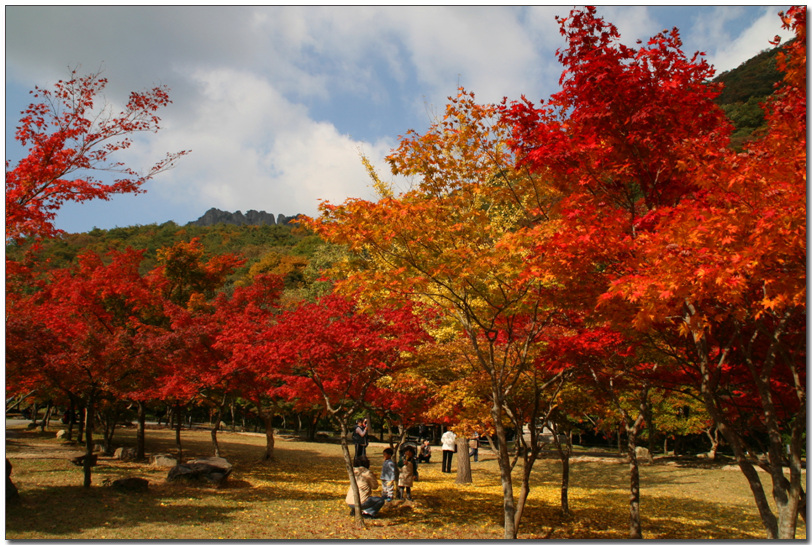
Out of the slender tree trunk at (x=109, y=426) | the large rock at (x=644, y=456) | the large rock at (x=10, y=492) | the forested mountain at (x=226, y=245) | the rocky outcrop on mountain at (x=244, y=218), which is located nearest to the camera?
the large rock at (x=10, y=492)

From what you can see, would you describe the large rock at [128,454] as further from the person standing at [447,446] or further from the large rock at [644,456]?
the large rock at [644,456]

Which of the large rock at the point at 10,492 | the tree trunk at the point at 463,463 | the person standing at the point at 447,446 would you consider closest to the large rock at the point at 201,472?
the large rock at the point at 10,492

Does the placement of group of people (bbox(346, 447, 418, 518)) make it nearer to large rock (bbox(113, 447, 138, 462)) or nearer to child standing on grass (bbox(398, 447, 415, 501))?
child standing on grass (bbox(398, 447, 415, 501))

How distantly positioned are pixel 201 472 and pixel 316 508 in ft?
9.17

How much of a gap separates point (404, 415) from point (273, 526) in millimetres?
5058

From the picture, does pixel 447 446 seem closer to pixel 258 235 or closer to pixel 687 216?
pixel 687 216

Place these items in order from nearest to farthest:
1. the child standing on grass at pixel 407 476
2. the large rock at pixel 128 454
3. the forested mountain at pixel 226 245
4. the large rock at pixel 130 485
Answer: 1. the large rock at pixel 130 485
2. the child standing on grass at pixel 407 476
3. the large rock at pixel 128 454
4. the forested mountain at pixel 226 245

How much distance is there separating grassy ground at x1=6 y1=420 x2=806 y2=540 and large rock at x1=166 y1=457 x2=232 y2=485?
0.61 ft

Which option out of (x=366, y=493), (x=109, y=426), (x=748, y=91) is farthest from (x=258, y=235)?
(x=366, y=493)

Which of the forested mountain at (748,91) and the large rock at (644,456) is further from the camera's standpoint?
the large rock at (644,456)

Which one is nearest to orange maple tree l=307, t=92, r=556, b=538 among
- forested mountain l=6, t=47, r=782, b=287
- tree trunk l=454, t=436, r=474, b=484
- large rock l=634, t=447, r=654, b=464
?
forested mountain l=6, t=47, r=782, b=287

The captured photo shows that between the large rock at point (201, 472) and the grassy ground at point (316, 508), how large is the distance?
0.61 feet

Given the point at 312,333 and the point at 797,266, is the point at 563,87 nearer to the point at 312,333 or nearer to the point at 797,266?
the point at 797,266

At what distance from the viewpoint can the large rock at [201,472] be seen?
30.5 feet
